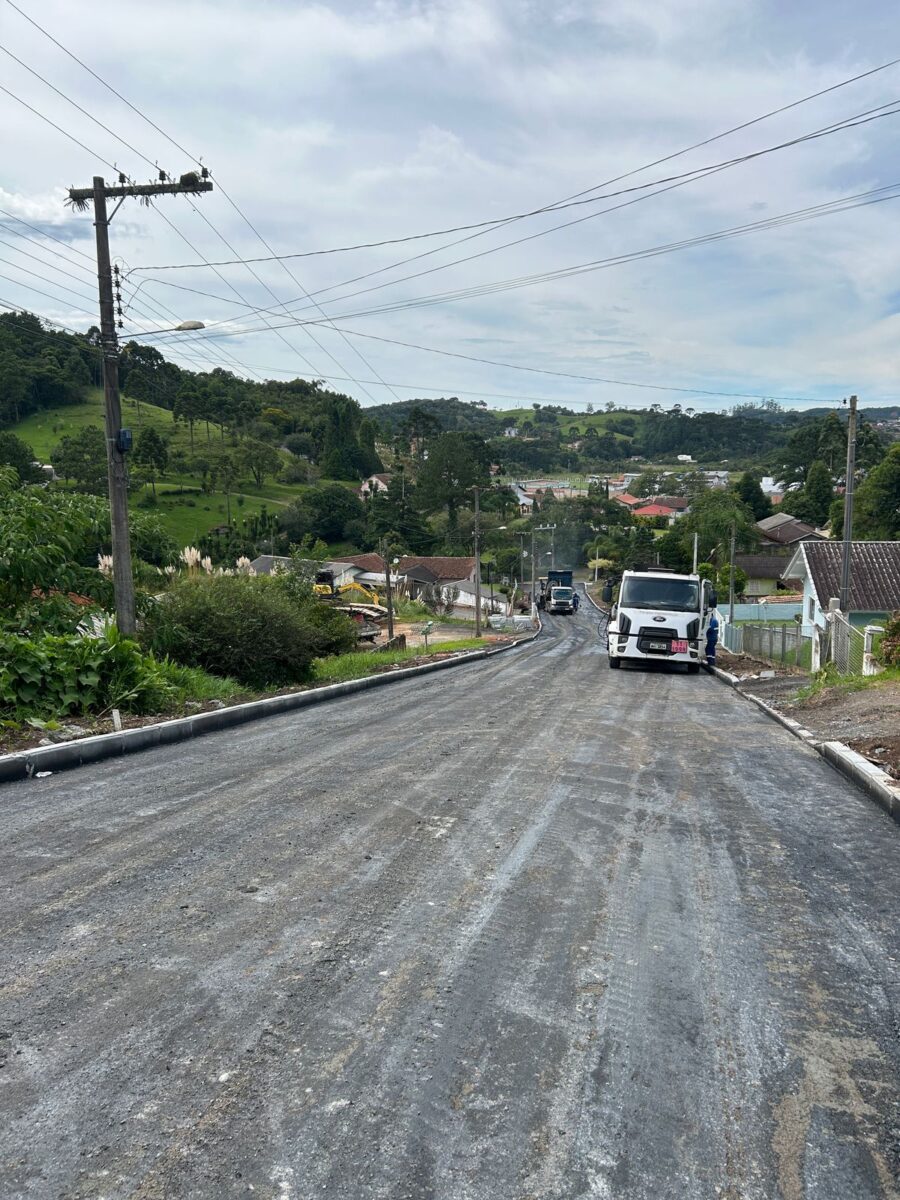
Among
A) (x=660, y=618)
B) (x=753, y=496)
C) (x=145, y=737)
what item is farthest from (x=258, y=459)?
(x=145, y=737)

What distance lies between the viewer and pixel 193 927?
14.2 feet

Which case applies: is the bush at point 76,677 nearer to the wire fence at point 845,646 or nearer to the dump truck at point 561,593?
the wire fence at point 845,646

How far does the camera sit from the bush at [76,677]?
32.6 ft

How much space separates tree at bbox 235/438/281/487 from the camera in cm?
11012

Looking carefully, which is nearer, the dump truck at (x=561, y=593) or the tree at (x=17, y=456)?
the tree at (x=17, y=456)

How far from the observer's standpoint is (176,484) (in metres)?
97.9

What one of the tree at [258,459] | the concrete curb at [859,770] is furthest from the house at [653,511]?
the concrete curb at [859,770]

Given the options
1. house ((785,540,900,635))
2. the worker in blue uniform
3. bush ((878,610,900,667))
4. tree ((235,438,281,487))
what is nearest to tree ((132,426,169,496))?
tree ((235,438,281,487))

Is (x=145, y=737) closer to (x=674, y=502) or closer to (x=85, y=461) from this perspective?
(x=85, y=461)

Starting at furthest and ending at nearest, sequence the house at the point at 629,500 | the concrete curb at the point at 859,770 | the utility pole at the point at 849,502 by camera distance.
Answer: the house at the point at 629,500 < the utility pole at the point at 849,502 < the concrete curb at the point at 859,770

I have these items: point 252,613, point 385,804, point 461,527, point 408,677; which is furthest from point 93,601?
point 461,527

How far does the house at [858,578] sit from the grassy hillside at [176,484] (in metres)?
54.5

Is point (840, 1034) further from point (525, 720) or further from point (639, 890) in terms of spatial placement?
point (525, 720)

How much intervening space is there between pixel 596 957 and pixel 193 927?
189cm
